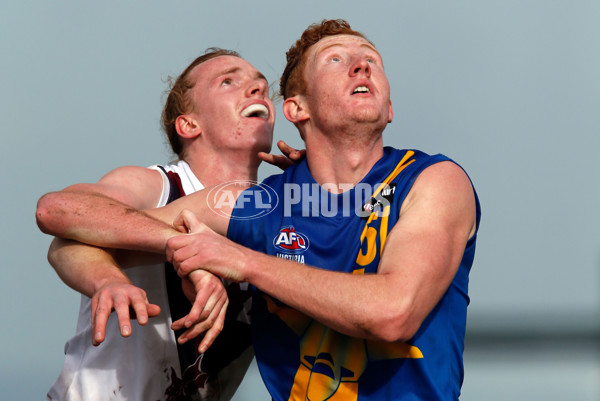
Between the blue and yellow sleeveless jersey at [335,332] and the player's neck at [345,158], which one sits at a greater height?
the player's neck at [345,158]

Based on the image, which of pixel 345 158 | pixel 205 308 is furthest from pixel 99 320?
pixel 345 158

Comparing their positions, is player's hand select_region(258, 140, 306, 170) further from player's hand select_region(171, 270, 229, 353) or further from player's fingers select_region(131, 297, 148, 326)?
player's fingers select_region(131, 297, 148, 326)

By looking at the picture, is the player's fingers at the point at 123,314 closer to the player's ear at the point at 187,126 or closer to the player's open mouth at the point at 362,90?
the player's open mouth at the point at 362,90

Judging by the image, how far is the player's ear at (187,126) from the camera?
4.66 m

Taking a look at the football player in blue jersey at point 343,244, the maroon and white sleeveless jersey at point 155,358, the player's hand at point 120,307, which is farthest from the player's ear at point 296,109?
the player's hand at point 120,307

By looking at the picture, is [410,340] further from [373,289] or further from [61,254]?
[61,254]

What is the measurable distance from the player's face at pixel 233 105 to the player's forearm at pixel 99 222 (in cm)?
119

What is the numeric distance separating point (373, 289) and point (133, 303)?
950 mm

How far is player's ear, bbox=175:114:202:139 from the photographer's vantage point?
15.3 ft

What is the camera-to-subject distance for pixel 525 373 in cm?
1100

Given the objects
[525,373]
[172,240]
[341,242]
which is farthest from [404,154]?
[525,373]

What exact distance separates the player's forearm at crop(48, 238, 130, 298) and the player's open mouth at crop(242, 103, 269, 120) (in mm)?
1495

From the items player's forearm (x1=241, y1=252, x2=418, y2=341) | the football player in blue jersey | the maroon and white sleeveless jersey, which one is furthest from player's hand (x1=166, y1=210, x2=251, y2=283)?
the maroon and white sleeveless jersey

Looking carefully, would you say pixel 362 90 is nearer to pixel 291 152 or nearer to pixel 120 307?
pixel 291 152
